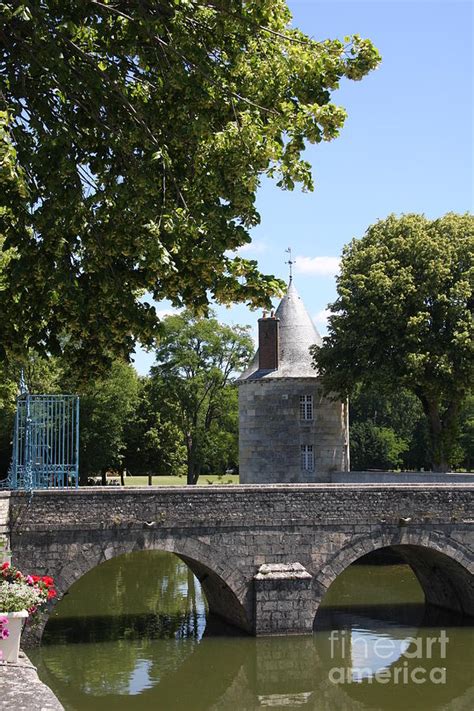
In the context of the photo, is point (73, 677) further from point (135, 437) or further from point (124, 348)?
point (135, 437)

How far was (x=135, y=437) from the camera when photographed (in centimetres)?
4372

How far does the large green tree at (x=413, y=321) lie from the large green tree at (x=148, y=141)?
17983mm

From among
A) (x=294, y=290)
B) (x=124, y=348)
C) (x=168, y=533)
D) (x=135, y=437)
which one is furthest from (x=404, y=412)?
(x=124, y=348)

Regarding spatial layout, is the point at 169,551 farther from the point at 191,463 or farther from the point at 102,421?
the point at 191,463

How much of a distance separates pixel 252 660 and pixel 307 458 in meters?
11.8

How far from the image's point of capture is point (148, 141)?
8.91 metres

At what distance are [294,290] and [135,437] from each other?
17.0 metres

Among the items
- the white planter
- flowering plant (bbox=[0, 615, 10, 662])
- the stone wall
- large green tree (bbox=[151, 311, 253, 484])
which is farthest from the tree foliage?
flowering plant (bbox=[0, 615, 10, 662])

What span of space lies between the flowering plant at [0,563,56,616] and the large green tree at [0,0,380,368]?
289 centimetres

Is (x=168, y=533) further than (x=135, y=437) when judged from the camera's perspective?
No

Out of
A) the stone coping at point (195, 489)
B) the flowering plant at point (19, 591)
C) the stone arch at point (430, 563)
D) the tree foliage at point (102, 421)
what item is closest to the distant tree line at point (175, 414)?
the tree foliage at point (102, 421)

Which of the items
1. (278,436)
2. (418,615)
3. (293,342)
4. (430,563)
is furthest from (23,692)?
(293,342)

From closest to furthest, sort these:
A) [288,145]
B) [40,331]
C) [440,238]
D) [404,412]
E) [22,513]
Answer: [288,145], [40,331], [22,513], [440,238], [404,412]

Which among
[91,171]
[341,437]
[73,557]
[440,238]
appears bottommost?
[73,557]
